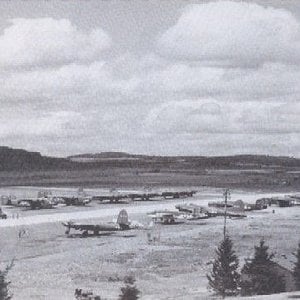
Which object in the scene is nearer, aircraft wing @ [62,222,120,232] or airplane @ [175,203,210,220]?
aircraft wing @ [62,222,120,232]

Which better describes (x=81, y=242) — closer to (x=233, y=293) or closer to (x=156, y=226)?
(x=156, y=226)

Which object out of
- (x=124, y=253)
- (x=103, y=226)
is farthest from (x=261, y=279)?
(x=103, y=226)

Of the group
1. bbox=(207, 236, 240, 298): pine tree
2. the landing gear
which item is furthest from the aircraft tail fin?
bbox=(207, 236, 240, 298): pine tree

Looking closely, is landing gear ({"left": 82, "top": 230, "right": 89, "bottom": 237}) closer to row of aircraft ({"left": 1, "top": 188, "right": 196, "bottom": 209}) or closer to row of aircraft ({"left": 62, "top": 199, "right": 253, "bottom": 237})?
row of aircraft ({"left": 62, "top": 199, "right": 253, "bottom": 237})

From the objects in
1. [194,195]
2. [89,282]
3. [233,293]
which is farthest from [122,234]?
[194,195]

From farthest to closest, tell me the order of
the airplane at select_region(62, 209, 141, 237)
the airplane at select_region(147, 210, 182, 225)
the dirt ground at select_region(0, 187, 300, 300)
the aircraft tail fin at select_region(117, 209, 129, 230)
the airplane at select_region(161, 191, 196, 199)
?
the airplane at select_region(161, 191, 196, 199), the airplane at select_region(147, 210, 182, 225), the aircraft tail fin at select_region(117, 209, 129, 230), the airplane at select_region(62, 209, 141, 237), the dirt ground at select_region(0, 187, 300, 300)

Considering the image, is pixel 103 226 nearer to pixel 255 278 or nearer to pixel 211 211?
pixel 211 211
